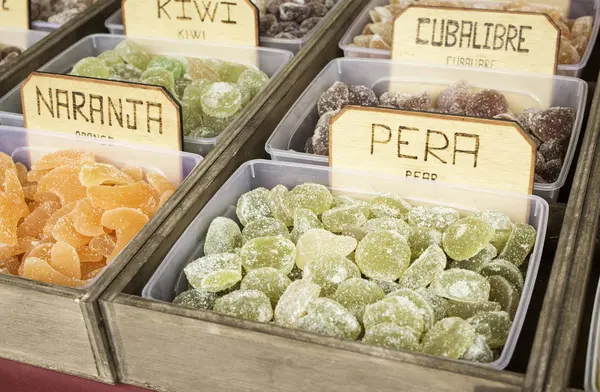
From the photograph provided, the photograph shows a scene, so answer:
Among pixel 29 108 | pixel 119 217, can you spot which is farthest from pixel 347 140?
pixel 29 108

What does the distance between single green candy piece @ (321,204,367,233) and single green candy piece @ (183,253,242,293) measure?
20 cm

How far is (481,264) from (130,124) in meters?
0.79

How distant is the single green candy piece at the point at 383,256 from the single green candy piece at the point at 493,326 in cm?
16

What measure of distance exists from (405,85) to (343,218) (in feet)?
2.22

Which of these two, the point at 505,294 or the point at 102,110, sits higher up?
the point at 102,110

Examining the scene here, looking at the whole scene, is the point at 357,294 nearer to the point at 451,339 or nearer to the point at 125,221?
the point at 451,339

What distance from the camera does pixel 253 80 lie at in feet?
5.93

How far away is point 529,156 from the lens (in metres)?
1.26

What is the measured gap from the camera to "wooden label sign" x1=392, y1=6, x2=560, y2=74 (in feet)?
5.42

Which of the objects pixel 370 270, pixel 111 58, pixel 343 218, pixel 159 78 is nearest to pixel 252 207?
pixel 343 218

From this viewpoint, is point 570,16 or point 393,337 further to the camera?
point 570,16

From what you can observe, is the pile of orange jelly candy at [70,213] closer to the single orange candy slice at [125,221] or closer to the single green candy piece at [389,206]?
the single orange candy slice at [125,221]

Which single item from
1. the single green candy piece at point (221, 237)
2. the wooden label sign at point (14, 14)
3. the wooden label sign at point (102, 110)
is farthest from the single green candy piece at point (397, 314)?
the wooden label sign at point (14, 14)

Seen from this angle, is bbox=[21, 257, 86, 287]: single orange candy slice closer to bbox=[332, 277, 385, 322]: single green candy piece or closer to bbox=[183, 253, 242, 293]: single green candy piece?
bbox=[183, 253, 242, 293]: single green candy piece
